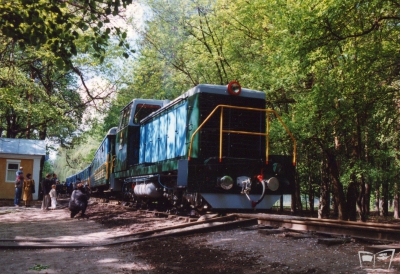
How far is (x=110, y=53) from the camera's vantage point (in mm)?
21719

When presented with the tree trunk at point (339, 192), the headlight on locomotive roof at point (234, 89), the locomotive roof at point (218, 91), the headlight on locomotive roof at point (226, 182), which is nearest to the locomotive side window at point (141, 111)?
the locomotive roof at point (218, 91)

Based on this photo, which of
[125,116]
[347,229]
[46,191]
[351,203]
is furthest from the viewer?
[46,191]

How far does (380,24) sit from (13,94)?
13393 mm

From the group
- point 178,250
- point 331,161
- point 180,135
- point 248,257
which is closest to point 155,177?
point 180,135

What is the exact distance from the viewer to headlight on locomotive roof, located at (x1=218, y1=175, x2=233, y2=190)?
851 centimetres

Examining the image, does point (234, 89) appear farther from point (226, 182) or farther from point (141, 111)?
point (141, 111)

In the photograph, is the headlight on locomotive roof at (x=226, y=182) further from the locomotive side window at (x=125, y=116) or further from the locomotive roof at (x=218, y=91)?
the locomotive side window at (x=125, y=116)

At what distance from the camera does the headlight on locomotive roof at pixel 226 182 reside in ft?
27.9

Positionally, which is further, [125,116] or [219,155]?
[125,116]

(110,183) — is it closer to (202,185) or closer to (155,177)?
(155,177)

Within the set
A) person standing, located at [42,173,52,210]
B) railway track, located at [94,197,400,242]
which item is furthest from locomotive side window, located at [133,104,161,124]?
railway track, located at [94,197,400,242]

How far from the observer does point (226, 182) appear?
28.0 feet

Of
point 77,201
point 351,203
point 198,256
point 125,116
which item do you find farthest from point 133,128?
point 351,203

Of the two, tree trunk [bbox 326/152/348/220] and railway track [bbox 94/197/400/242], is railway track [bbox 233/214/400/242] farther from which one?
tree trunk [bbox 326/152/348/220]
